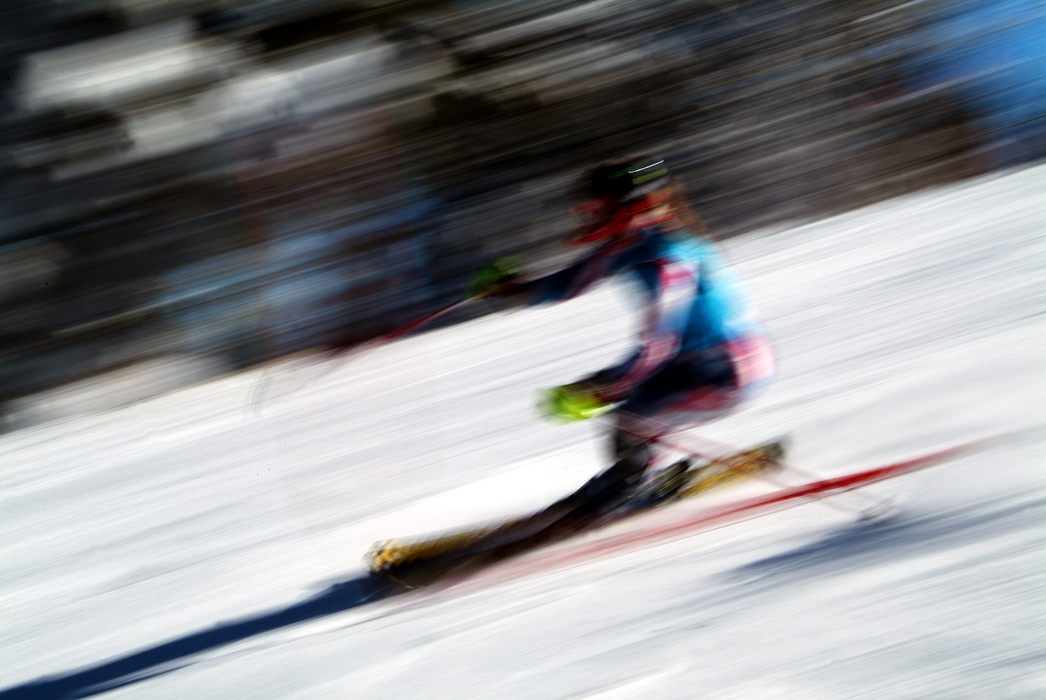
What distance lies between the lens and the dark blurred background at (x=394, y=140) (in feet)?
11.1

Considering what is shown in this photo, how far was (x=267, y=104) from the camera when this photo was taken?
11.2 feet

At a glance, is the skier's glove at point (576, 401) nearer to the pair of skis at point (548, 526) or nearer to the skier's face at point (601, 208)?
the pair of skis at point (548, 526)

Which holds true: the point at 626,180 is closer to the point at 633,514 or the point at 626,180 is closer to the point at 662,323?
the point at 662,323

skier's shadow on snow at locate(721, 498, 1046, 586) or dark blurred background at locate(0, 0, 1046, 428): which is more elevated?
dark blurred background at locate(0, 0, 1046, 428)

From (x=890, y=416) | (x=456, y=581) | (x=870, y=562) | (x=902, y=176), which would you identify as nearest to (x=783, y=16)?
(x=902, y=176)

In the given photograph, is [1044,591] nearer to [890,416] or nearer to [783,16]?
[890,416]

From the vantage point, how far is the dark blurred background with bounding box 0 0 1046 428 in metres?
3.37

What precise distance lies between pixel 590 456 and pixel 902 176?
226 cm

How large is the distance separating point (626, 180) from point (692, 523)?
0.85m

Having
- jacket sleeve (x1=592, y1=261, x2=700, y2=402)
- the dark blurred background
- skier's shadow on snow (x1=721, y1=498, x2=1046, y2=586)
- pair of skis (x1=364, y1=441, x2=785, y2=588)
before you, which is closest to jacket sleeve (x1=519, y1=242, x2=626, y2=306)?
jacket sleeve (x1=592, y1=261, x2=700, y2=402)

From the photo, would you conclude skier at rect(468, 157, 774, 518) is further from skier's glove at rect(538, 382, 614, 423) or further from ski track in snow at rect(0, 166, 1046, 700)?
ski track in snow at rect(0, 166, 1046, 700)

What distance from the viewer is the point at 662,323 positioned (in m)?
1.69

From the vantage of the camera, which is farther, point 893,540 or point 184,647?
point 184,647

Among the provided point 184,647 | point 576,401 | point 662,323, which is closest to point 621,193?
point 662,323
